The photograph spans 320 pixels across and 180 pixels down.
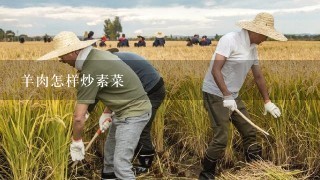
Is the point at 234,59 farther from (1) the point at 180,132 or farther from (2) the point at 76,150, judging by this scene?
(2) the point at 76,150

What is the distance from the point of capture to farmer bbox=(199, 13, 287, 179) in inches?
136

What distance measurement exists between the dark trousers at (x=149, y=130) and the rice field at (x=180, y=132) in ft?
0.65

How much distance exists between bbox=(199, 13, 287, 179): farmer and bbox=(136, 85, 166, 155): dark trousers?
0.46 metres

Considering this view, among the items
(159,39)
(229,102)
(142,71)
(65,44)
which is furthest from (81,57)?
(159,39)

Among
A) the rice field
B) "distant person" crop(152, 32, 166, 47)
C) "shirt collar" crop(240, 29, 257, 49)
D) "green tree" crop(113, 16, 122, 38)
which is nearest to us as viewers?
the rice field

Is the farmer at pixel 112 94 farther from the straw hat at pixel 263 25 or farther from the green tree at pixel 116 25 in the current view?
the green tree at pixel 116 25

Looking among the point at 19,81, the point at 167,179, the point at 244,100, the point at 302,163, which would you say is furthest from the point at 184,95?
the point at 19,81

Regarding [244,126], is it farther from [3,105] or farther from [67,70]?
[67,70]

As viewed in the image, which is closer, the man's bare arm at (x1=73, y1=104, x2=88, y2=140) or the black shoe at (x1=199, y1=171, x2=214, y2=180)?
the man's bare arm at (x1=73, y1=104, x2=88, y2=140)

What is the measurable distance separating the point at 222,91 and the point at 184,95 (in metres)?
1.01

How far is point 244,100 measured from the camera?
420cm

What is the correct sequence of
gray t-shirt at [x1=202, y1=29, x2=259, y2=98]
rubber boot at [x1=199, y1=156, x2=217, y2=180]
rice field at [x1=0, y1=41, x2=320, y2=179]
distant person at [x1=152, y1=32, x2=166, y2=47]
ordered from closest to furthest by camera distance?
rice field at [x1=0, y1=41, x2=320, y2=179]
gray t-shirt at [x1=202, y1=29, x2=259, y2=98]
rubber boot at [x1=199, y1=156, x2=217, y2=180]
distant person at [x1=152, y1=32, x2=166, y2=47]

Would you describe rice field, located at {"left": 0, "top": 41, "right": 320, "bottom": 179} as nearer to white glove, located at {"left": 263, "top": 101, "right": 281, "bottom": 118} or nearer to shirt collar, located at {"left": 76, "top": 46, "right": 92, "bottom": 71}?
white glove, located at {"left": 263, "top": 101, "right": 281, "bottom": 118}

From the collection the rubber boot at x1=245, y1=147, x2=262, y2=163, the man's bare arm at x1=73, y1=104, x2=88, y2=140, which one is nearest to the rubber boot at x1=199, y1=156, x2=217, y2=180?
the rubber boot at x1=245, y1=147, x2=262, y2=163
